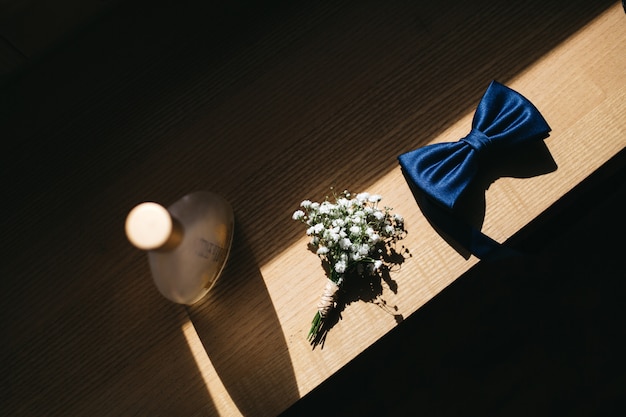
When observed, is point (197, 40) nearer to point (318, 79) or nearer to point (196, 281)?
point (318, 79)

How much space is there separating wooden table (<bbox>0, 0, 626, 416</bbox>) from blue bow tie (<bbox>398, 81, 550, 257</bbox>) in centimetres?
4

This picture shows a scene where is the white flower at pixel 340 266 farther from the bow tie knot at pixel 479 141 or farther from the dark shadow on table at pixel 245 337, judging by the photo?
the bow tie knot at pixel 479 141

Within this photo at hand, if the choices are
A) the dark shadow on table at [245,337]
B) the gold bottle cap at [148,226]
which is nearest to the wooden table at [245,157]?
the dark shadow on table at [245,337]

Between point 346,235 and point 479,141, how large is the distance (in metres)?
0.28

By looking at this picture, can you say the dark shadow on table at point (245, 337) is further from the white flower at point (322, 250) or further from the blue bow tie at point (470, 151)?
the blue bow tie at point (470, 151)

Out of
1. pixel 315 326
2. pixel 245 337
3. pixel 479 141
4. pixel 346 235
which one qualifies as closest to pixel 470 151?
pixel 479 141

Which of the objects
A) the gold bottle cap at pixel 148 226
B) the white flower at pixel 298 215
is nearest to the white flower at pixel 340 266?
the white flower at pixel 298 215

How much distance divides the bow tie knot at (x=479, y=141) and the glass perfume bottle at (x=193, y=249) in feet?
1.41

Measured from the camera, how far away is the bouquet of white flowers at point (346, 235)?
2.50 ft

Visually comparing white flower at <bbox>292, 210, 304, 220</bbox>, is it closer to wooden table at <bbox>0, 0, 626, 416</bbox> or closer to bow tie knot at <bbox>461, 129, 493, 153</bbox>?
wooden table at <bbox>0, 0, 626, 416</bbox>

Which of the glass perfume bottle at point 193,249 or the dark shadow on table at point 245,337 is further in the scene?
the dark shadow on table at point 245,337

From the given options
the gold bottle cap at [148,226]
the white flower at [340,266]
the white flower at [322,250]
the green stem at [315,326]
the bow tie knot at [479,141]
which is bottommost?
the green stem at [315,326]

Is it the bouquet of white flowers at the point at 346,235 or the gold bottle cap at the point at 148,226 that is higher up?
the gold bottle cap at the point at 148,226

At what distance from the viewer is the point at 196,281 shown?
706mm
